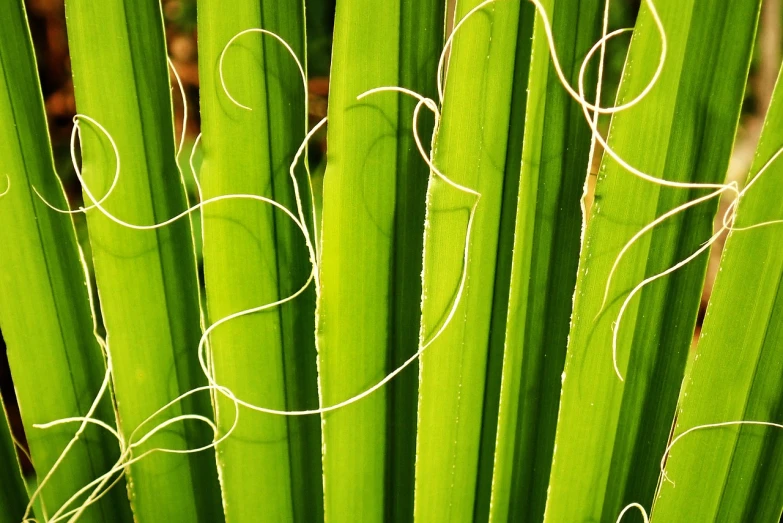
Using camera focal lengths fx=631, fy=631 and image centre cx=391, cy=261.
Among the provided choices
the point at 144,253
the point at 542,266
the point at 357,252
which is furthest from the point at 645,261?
the point at 144,253

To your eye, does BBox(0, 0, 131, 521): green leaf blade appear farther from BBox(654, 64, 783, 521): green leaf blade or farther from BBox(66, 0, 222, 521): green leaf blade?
BBox(654, 64, 783, 521): green leaf blade

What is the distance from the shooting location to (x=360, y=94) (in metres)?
0.42

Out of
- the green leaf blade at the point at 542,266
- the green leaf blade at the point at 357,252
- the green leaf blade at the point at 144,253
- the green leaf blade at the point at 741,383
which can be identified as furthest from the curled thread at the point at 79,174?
the green leaf blade at the point at 741,383

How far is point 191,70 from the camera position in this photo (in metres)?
0.94

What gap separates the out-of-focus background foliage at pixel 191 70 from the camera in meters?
0.82

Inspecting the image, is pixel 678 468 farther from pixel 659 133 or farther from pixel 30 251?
pixel 30 251

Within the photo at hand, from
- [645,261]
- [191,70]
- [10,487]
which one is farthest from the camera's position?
[191,70]

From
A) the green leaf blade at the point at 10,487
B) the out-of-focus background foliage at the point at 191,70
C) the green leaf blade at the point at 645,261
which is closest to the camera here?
the green leaf blade at the point at 645,261

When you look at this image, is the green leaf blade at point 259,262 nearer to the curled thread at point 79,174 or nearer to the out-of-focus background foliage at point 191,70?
the curled thread at point 79,174

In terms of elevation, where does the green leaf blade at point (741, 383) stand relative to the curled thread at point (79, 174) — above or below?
below

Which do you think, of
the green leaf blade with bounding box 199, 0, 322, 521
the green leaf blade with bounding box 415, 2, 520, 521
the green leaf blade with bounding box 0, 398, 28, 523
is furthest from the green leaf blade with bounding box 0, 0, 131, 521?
the green leaf blade with bounding box 415, 2, 520, 521

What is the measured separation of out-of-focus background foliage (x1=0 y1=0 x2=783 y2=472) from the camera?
818mm

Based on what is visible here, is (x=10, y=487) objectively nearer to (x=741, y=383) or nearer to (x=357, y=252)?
(x=357, y=252)

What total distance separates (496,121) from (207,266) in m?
0.23
